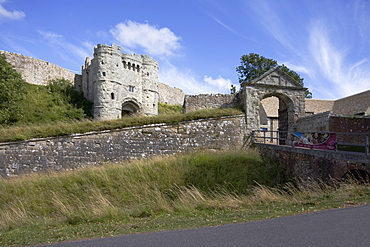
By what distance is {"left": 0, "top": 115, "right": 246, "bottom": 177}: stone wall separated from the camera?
1180 cm

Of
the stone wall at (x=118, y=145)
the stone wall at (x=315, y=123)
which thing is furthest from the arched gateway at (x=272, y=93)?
the stone wall at (x=118, y=145)

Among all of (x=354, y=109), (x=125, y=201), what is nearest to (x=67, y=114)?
(x=125, y=201)

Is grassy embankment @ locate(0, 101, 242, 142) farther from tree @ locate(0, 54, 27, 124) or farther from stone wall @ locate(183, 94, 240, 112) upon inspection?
tree @ locate(0, 54, 27, 124)

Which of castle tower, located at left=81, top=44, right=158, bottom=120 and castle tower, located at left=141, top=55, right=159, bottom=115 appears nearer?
castle tower, located at left=81, top=44, right=158, bottom=120

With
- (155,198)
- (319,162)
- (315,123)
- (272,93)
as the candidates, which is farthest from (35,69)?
(319,162)

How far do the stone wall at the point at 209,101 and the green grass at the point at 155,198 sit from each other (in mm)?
5977

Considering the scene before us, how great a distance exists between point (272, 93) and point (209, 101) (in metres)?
4.87

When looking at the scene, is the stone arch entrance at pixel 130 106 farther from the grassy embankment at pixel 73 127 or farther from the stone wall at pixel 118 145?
the stone wall at pixel 118 145

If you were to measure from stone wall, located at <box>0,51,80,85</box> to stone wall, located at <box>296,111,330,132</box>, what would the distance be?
31.3 metres

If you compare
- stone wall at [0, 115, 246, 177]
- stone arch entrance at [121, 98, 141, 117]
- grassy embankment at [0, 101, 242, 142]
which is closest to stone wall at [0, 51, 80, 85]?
stone arch entrance at [121, 98, 141, 117]

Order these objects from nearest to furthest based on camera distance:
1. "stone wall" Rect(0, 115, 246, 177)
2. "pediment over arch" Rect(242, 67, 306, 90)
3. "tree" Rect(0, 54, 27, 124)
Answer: "stone wall" Rect(0, 115, 246, 177) < "pediment over arch" Rect(242, 67, 306, 90) < "tree" Rect(0, 54, 27, 124)

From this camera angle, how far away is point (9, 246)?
4.41m

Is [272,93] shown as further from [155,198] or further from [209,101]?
[155,198]

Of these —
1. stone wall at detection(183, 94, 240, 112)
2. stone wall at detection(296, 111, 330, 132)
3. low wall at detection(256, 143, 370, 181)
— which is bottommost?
low wall at detection(256, 143, 370, 181)
